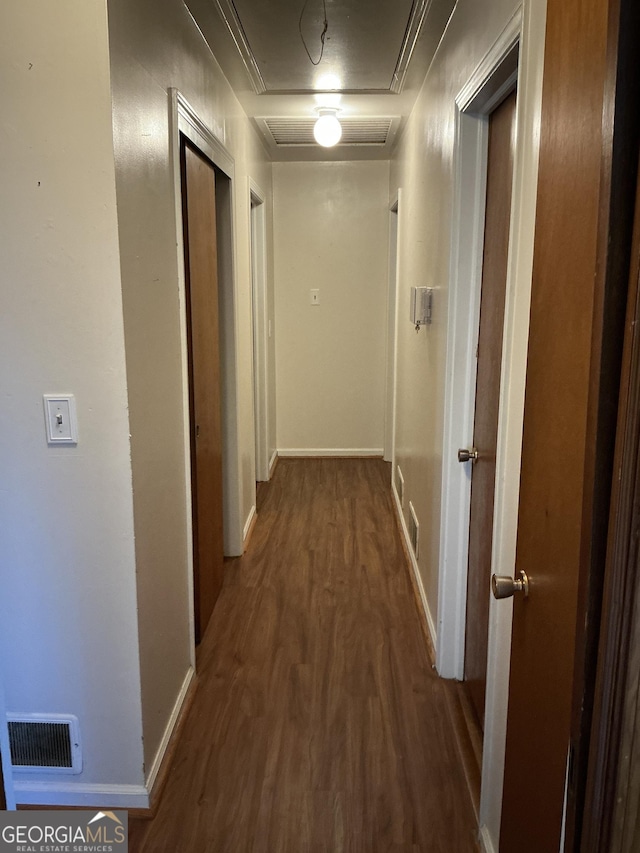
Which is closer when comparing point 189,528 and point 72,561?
point 72,561

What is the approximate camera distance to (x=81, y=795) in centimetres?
174

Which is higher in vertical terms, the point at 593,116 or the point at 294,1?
the point at 294,1

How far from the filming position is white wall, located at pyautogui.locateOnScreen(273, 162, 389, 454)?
4812mm

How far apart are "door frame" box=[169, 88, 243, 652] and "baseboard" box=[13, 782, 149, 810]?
59 centimetres

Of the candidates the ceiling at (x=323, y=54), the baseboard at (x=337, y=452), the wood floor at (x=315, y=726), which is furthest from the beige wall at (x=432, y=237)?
the baseboard at (x=337, y=452)

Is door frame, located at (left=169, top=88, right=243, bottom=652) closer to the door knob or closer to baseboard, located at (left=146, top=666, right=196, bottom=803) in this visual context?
baseboard, located at (left=146, top=666, right=196, bottom=803)

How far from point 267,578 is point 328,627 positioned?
0.55 metres

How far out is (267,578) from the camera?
3.12 m

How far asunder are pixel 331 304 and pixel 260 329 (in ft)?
3.04

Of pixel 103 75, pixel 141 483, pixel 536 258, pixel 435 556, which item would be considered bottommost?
pixel 435 556

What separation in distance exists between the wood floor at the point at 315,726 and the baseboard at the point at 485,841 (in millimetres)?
41


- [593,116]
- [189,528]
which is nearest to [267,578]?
[189,528]

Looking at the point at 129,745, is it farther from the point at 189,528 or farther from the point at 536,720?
the point at 536,720

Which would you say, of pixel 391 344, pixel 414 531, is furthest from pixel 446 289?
pixel 391 344
